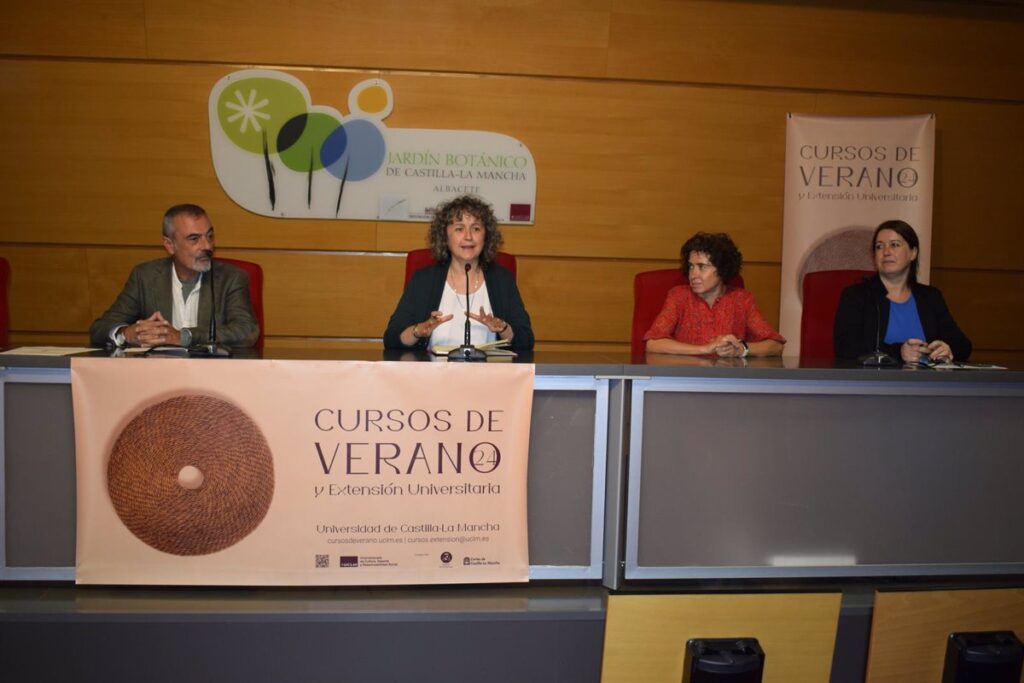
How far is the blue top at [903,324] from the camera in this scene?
10.0 feet

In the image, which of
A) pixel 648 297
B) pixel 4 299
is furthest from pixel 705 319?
pixel 4 299

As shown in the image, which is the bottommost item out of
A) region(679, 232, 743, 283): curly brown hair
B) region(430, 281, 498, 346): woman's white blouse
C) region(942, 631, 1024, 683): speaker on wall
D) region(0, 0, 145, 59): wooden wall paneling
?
region(942, 631, 1024, 683): speaker on wall

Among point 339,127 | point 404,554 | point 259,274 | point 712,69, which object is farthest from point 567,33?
point 404,554

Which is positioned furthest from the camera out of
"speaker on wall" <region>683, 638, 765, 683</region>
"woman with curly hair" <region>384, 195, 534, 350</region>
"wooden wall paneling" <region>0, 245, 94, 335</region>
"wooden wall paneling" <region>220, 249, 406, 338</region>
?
"wooden wall paneling" <region>220, 249, 406, 338</region>

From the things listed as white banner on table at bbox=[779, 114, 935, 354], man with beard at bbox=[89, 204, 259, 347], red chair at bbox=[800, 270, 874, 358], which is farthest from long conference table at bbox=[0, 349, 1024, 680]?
white banner on table at bbox=[779, 114, 935, 354]

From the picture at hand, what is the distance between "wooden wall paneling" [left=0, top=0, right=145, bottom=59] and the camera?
385 centimetres

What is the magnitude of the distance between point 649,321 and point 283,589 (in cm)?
176

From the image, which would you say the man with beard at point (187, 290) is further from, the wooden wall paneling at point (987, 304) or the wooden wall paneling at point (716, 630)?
the wooden wall paneling at point (987, 304)

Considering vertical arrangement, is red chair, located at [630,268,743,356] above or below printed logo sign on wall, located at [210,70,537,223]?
below

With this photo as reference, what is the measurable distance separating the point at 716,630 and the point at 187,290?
82.7 inches

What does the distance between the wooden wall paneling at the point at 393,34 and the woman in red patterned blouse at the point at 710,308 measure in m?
1.41

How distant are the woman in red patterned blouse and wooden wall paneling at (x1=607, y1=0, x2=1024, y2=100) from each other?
1.38 metres

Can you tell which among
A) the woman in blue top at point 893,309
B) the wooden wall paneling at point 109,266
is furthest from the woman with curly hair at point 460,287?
the wooden wall paneling at point 109,266

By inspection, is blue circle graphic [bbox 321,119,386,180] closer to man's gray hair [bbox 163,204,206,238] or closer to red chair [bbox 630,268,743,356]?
man's gray hair [bbox 163,204,206,238]
